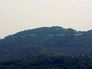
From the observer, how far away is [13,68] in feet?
396

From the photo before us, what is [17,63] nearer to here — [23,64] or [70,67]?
[23,64]

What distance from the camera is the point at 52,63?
126625 millimetres

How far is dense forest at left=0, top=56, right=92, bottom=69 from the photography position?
4732 inches

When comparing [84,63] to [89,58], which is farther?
[89,58]

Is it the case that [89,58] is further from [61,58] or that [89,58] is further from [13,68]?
[13,68]

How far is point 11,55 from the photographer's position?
17725 cm

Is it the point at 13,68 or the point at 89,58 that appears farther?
the point at 89,58

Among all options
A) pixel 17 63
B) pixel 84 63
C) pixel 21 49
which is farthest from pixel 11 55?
pixel 84 63

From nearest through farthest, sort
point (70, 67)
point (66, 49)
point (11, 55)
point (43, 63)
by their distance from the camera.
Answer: point (70, 67) → point (43, 63) → point (11, 55) → point (66, 49)

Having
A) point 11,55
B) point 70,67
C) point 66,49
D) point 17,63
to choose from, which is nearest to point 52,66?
point 70,67

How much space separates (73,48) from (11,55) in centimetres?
3403

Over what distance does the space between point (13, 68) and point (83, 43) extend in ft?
278

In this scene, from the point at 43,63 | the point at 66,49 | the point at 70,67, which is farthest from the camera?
the point at 66,49

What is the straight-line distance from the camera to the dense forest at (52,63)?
4732 inches
